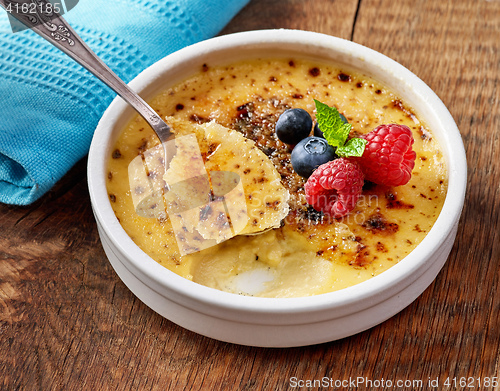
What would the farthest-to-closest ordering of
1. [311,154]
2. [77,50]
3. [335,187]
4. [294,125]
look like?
[77,50] < [294,125] < [311,154] < [335,187]

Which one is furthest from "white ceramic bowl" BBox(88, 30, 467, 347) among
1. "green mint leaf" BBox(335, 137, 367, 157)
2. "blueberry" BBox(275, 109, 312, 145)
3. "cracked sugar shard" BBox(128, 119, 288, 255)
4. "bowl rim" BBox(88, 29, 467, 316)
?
"blueberry" BBox(275, 109, 312, 145)

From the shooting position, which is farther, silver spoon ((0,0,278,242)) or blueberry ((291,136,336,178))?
silver spoon ((0,0,278,242))

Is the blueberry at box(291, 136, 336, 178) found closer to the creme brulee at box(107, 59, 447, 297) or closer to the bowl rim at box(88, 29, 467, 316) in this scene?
the creme brulee at box(107, 59, 447, 297)

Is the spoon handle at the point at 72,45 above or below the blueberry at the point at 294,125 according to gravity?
above

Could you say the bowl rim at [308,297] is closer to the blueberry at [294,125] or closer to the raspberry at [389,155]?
the raspberry at [389,155]

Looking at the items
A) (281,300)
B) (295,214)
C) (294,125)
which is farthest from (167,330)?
(294,125)

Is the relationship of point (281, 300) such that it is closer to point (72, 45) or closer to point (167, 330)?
point (167, 330)

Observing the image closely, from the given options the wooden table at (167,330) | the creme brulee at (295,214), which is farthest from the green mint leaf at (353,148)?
the wooden table at (167,330)
